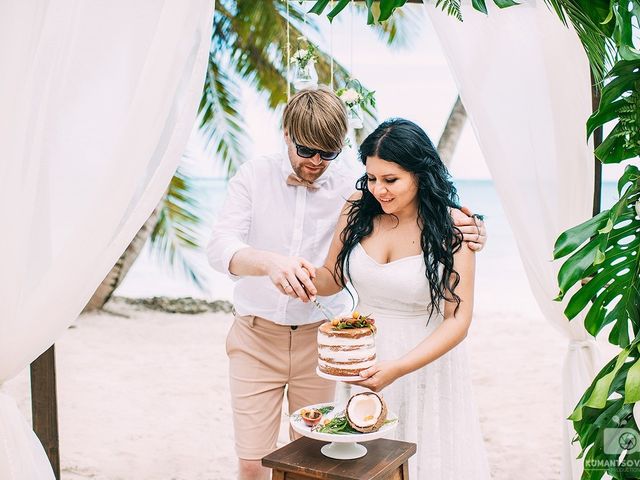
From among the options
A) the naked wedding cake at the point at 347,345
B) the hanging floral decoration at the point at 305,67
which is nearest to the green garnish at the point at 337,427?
the naked wedding cake at the point at 347,345

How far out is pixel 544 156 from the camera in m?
2.78

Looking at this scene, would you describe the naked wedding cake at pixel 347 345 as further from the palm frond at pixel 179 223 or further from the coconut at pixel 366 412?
the palm frond at pixel 179 223

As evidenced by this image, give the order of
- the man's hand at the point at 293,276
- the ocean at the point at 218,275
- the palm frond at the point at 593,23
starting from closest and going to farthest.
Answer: the palm frond at the point at 593,23 → the man's hand at the point at 293,276 → the ocean at the point at 218,275

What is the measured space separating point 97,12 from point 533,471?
3.55m

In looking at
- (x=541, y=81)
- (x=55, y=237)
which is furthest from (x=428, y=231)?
(x=55, y=237)

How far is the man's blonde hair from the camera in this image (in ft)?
8.00

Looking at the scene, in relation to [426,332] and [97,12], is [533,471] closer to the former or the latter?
[426,332]

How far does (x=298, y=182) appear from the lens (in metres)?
2.68

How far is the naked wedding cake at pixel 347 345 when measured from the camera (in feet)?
7.09

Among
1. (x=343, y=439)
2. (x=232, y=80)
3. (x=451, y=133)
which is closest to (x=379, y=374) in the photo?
(x=343, y=439)

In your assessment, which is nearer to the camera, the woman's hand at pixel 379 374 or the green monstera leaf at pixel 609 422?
the green monstera leaf at pixel 609 422

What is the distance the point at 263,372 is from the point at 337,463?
719 mm

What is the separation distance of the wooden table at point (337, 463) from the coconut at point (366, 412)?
9cm

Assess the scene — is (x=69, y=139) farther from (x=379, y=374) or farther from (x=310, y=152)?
(x=379, y=374)
